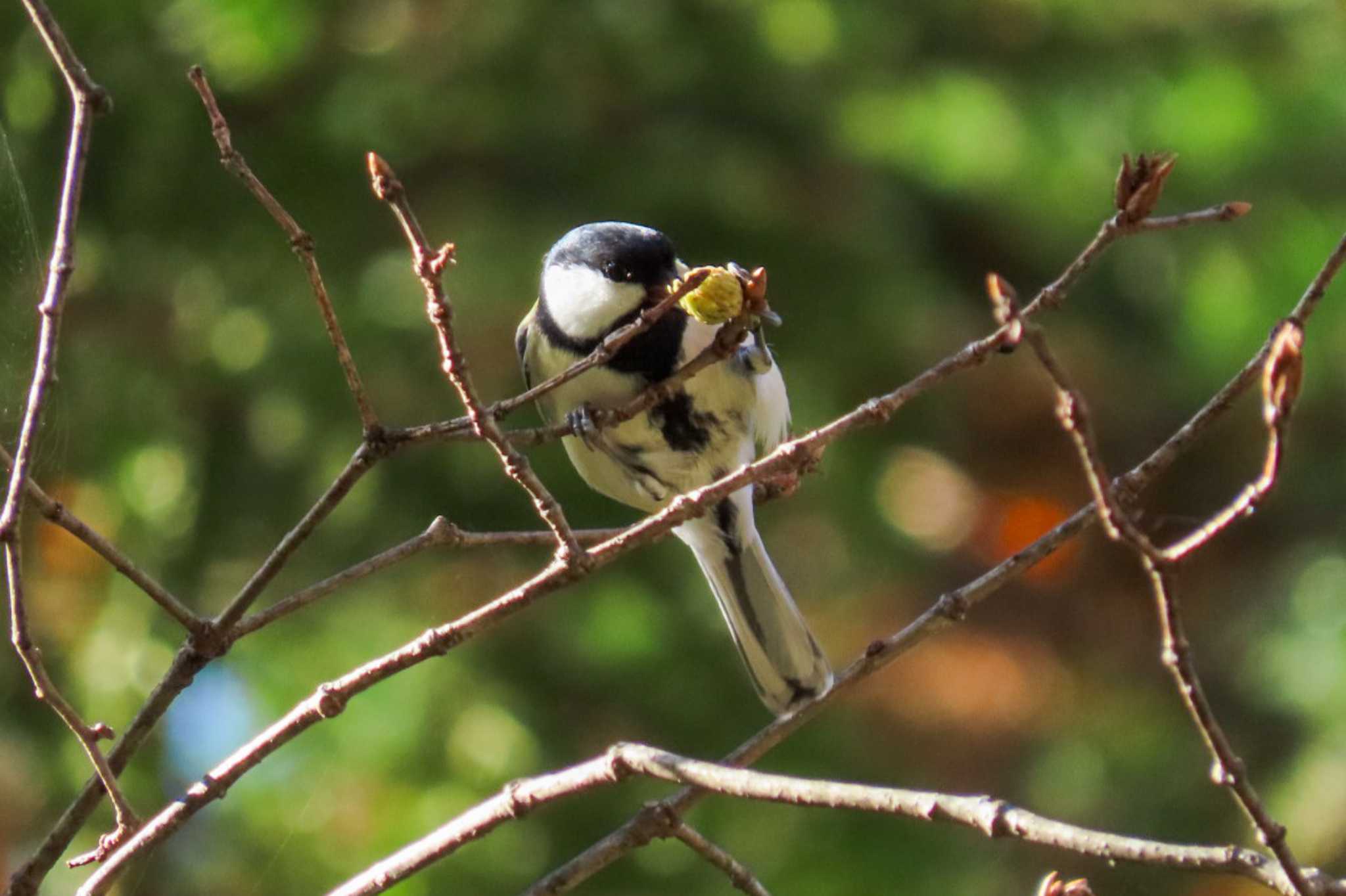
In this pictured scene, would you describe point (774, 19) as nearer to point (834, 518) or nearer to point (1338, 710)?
point (834, 518)

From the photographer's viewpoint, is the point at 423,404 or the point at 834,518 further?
the point at 834,518

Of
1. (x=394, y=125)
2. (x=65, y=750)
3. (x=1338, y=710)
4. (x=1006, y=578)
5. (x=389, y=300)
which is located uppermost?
(x=394, y=125)

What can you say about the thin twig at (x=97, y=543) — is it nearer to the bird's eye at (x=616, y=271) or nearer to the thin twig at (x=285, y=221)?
the thin twig at (x=285, y=221)

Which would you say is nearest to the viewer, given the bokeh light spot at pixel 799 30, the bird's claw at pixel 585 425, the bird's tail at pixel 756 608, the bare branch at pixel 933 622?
the bare branch at pixel 933 622

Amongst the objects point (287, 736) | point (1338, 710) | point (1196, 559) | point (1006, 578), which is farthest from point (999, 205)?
point (287, 736)

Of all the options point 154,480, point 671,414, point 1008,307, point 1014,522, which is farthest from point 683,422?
point 1014,522

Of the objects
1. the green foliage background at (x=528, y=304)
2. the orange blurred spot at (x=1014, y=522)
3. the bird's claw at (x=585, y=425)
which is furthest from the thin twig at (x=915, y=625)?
the orange blurred spot at (x=1014, y=522)
